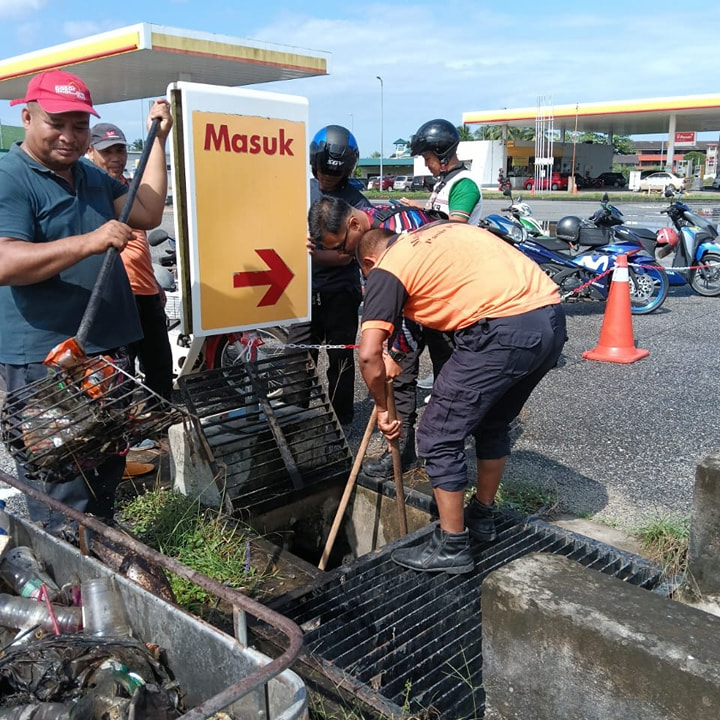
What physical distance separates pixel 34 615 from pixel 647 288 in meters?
8.70

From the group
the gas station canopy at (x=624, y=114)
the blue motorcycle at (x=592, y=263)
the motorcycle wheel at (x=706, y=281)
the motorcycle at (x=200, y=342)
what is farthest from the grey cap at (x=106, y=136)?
the gas station canopy at (x=624, y=114)

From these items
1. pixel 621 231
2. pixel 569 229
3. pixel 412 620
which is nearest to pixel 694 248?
pixel 621 231

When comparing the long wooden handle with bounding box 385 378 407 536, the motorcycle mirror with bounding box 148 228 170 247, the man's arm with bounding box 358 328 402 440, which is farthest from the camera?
the motorcycle mirror with bounding box 148 228 170 247

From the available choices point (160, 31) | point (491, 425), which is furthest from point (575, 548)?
point (160, 31)

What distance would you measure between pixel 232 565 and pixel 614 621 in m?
1.98

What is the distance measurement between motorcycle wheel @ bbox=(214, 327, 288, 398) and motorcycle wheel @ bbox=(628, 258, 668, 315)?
4861mm

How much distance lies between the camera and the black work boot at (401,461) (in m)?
4.31

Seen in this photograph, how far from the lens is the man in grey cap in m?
4.41

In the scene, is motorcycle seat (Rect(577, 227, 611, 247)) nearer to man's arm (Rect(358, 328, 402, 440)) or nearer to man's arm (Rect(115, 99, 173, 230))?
man's arm (Rect(358, 328, 402, 440))

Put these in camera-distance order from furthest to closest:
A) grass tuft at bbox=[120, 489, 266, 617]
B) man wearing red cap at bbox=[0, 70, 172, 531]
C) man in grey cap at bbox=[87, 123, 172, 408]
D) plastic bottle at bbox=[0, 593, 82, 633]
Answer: man in grey cap at bbox=[87, 123, 172, 408] → grass tuft at bbox=[120, 489, 266, 617] → man wearing red cap at bbox=[0, 70, 172, 531] → plastic bottle at bbox=[0, 593, 82, 633]

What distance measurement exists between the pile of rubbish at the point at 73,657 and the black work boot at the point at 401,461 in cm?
212

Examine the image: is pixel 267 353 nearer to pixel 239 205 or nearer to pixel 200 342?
pixel 200 342

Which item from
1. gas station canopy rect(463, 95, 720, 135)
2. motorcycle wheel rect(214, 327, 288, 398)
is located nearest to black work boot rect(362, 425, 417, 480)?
motorcycle wheel rect(214, 327, 288, 398)

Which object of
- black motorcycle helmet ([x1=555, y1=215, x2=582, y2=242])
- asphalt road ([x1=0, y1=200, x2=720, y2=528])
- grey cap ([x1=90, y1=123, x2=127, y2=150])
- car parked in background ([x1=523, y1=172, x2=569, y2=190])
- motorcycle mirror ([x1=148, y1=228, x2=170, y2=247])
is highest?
car parked in background ([x1=523, y1=172, x2=569, y2=190])
